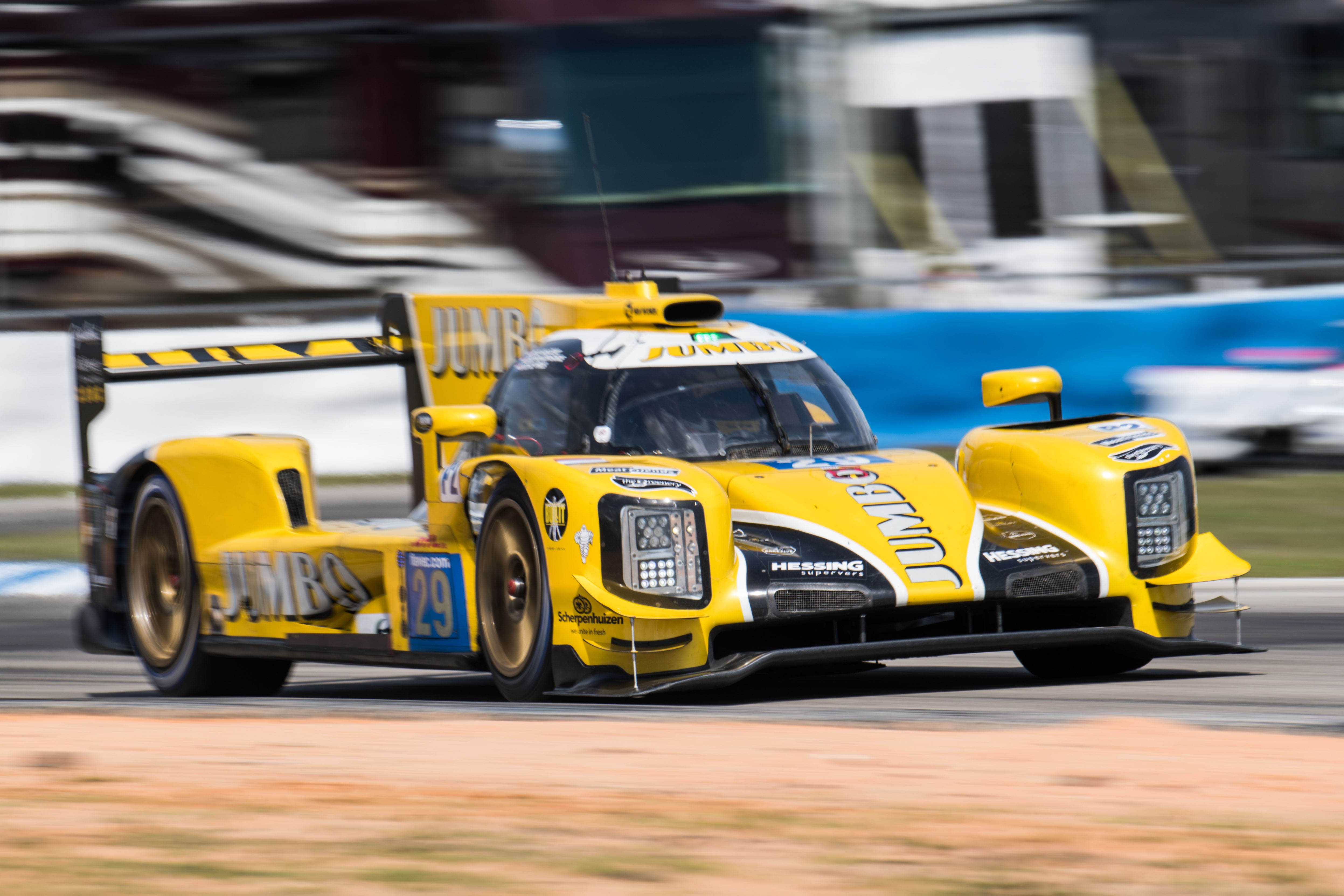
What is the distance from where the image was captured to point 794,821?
457cm

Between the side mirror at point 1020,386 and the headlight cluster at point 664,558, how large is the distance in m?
1.91

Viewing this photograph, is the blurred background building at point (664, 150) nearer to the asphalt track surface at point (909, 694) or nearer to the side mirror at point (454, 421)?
the asphalt track surface at point (909, 694)

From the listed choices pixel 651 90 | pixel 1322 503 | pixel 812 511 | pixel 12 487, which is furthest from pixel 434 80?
pixel 812 511

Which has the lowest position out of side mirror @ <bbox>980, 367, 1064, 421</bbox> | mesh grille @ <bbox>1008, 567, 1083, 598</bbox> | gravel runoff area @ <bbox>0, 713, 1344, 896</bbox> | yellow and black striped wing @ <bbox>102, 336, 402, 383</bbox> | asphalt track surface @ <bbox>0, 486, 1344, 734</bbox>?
asphalt track surface @ <bbox>0, 486, 1344, 734</bbox>

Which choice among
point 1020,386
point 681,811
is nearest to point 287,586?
point 1020,386

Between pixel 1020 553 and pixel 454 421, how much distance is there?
6.75 feet

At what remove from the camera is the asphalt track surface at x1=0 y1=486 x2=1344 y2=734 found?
6.35 meters

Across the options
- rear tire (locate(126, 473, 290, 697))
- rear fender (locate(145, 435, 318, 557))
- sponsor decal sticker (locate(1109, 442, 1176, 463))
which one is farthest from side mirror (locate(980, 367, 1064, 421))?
rear tire (locate(126, 473, 290, 697))

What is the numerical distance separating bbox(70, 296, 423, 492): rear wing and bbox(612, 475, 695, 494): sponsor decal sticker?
2378mm

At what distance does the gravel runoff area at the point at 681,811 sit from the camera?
4.10 meters

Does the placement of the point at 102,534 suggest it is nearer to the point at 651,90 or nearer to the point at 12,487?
the point at 12,487

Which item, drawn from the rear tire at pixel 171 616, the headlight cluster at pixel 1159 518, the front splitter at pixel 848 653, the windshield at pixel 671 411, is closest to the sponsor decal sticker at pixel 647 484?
the front splitter at pixel 848 653

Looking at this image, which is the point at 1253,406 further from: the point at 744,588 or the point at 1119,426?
the point at 744,588

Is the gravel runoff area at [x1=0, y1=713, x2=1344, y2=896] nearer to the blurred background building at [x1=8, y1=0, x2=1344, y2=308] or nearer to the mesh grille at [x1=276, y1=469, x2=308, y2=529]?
the mesh grille at [x1=276, y1=469, x2=308, y2=529]
